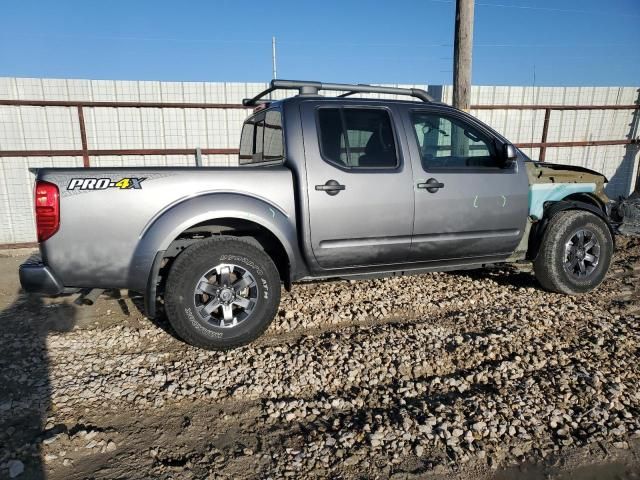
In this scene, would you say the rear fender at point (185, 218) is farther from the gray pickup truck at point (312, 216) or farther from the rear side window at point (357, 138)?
the rear side window at point (357, 138)

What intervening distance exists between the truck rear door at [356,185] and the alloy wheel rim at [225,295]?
629 mm

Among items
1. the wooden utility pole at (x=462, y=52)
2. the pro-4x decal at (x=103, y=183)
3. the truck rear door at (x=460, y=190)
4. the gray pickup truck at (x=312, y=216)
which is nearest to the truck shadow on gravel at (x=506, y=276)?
the gray pickup truck at (x=312, y=216)

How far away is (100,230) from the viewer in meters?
2.88

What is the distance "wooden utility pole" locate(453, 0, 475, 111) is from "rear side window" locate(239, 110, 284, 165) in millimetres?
4032

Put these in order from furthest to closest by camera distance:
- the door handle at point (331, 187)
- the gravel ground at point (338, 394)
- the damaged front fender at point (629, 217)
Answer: the damaged front fender at point (629, 217) → the door handle at point (331, 187) → the gravel ground at point (338, 394)

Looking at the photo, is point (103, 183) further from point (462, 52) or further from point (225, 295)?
point (462, 52)

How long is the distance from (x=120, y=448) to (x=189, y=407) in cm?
44

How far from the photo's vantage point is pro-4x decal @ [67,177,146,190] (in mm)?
2826

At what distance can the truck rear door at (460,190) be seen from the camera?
144 inches

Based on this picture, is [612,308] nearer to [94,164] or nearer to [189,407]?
[189,407]

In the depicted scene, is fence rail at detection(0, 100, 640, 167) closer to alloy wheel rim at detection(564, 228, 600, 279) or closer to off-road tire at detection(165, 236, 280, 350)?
off-road tire at detection(165, 236, 280, 350)

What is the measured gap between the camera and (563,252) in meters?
4.18

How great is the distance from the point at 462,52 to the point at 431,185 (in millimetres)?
4347

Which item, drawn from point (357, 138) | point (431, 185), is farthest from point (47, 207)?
point (431, 185)
